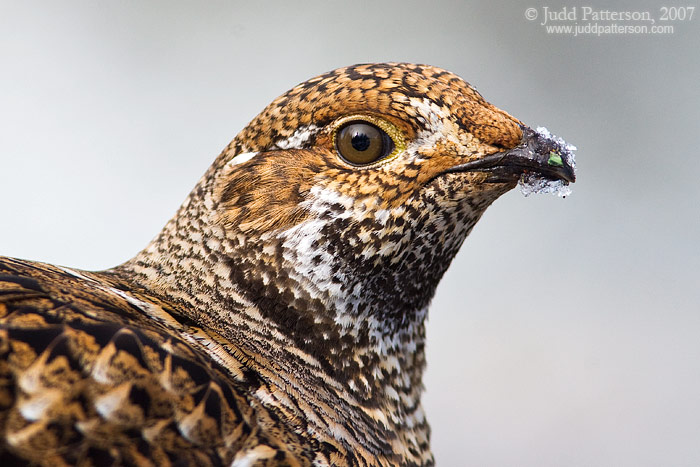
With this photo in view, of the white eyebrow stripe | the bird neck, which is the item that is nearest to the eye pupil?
the bird neck

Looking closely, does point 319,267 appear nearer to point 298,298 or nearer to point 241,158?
point 298,298

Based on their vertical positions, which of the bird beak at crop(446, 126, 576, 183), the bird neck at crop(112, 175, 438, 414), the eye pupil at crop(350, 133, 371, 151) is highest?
the bird beak at crop(446, 126, 576, 183)

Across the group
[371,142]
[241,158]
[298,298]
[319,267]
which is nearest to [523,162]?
[371,142]

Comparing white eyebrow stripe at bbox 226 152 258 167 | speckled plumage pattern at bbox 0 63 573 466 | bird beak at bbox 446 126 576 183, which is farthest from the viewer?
white eyebrow stripe at bbox 226 152 258 167

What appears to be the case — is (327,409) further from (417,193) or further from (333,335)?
(417,193)

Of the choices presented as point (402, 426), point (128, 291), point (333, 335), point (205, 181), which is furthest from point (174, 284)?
point (402, 426)

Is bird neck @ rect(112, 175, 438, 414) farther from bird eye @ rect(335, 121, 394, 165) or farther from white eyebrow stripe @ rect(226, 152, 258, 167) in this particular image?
bird eye @ rect(335, 121, 394, 165)
